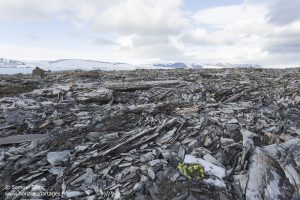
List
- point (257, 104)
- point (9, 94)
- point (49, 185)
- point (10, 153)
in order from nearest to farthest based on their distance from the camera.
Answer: point (49, 185) < point (10, 153) < point (257, 104) < point (9, 94)

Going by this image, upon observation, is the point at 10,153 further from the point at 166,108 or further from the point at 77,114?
the point at 166,108

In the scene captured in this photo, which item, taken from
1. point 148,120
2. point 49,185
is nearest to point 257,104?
point 148,120

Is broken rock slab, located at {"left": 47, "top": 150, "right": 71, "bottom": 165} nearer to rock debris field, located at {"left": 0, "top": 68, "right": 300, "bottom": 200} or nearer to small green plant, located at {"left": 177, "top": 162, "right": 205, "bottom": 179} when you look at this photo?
rock debris field, located at {"left": 0, "top": 68, "right": 300, "bottom": 200}

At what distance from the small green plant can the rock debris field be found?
1.0 inches

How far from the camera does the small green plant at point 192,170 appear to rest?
6.75 meters

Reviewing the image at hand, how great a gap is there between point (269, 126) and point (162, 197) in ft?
16.3

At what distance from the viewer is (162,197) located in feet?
20.3

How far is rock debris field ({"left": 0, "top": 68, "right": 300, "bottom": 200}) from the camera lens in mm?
6477

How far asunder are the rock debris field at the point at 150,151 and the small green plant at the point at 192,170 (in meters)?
0.03

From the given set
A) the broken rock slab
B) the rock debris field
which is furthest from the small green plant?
the broken rock slab

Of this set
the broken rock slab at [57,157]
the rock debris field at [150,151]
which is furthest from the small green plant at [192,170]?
the broken rock slab at [57,157]

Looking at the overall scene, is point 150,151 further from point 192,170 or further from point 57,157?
point 57,157

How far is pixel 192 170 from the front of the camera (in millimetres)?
6855

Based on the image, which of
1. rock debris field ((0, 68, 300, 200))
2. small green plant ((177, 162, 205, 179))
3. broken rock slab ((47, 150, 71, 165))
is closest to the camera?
rock debris field ((0, 68, 300, 200))
